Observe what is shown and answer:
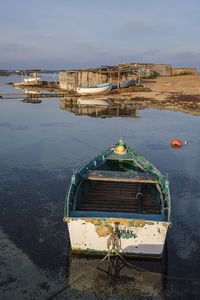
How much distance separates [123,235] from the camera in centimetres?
668

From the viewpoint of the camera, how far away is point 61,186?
11625mm

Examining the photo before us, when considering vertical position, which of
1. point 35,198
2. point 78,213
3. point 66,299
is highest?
point 78,213

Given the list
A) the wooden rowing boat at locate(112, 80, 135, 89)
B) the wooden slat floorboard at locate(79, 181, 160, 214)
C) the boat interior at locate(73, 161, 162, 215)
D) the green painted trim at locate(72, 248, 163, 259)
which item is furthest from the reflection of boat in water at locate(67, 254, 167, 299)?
the wooden rowing boat at locate(112, 80, 135, 89)

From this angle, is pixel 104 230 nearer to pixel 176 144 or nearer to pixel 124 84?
pixel 176 144

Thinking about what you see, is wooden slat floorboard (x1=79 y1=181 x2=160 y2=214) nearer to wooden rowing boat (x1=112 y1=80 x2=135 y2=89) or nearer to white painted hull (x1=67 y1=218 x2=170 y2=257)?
white painted hull (x1=67 y1=218 x2=170 y2=257)

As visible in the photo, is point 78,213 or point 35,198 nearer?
point 78,213

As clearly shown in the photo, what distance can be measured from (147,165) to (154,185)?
1.12m

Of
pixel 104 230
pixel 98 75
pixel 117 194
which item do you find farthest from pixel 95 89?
pixel 104 230

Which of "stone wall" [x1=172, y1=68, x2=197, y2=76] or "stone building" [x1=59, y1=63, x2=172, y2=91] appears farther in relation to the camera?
"stone wall" [x1=172, y1=68, x2=197, y2=76]

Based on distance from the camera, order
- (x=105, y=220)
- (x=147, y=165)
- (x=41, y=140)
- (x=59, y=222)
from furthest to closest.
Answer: (x=41, y=140), (x=147, y=165), (x=59, y=222), (x=105, y=220)

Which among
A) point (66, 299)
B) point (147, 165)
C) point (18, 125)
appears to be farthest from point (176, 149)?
point (18, 125)

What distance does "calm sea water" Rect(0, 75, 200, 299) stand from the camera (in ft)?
21.0

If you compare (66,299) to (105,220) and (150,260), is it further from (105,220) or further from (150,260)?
(150,260)

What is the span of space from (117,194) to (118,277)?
362 cm
